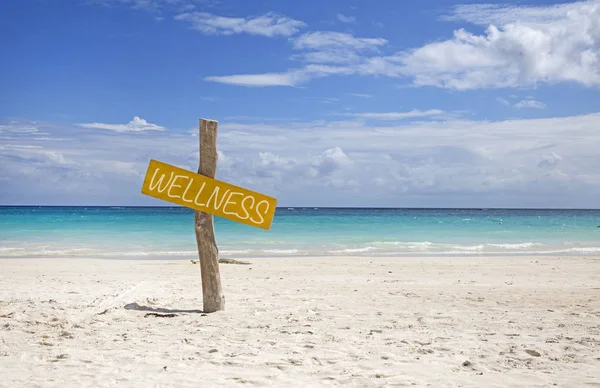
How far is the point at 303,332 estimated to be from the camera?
21.6 ft

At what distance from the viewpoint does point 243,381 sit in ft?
15.2

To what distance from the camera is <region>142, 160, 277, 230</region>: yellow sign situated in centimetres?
762

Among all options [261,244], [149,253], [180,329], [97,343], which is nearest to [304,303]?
[180,329]

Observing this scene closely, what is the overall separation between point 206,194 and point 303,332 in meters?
2.39

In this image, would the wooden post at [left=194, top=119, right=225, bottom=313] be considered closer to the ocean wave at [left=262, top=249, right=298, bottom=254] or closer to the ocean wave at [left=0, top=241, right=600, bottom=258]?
the ocean wave at [left=0, top=241, right=600, bottom=258]

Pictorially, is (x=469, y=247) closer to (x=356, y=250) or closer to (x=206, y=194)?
(x=356, y=250)

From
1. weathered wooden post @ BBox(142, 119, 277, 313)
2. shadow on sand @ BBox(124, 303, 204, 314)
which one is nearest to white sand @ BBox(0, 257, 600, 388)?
shadow on sand @ BBox(124, 303, 204, 314)

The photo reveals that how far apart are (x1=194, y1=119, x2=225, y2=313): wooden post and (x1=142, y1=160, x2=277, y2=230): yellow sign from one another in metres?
0.22

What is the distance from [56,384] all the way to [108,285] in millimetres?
6438

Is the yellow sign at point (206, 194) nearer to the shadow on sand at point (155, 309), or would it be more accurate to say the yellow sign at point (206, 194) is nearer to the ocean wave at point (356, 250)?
the shadow on sand at point (155, 309)

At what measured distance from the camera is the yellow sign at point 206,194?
7.62 m

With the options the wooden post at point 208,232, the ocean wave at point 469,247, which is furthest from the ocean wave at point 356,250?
the wooden post at point 208,232

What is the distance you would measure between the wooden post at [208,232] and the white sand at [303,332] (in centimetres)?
32

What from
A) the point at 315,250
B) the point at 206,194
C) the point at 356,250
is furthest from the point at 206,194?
the point at 356,250
